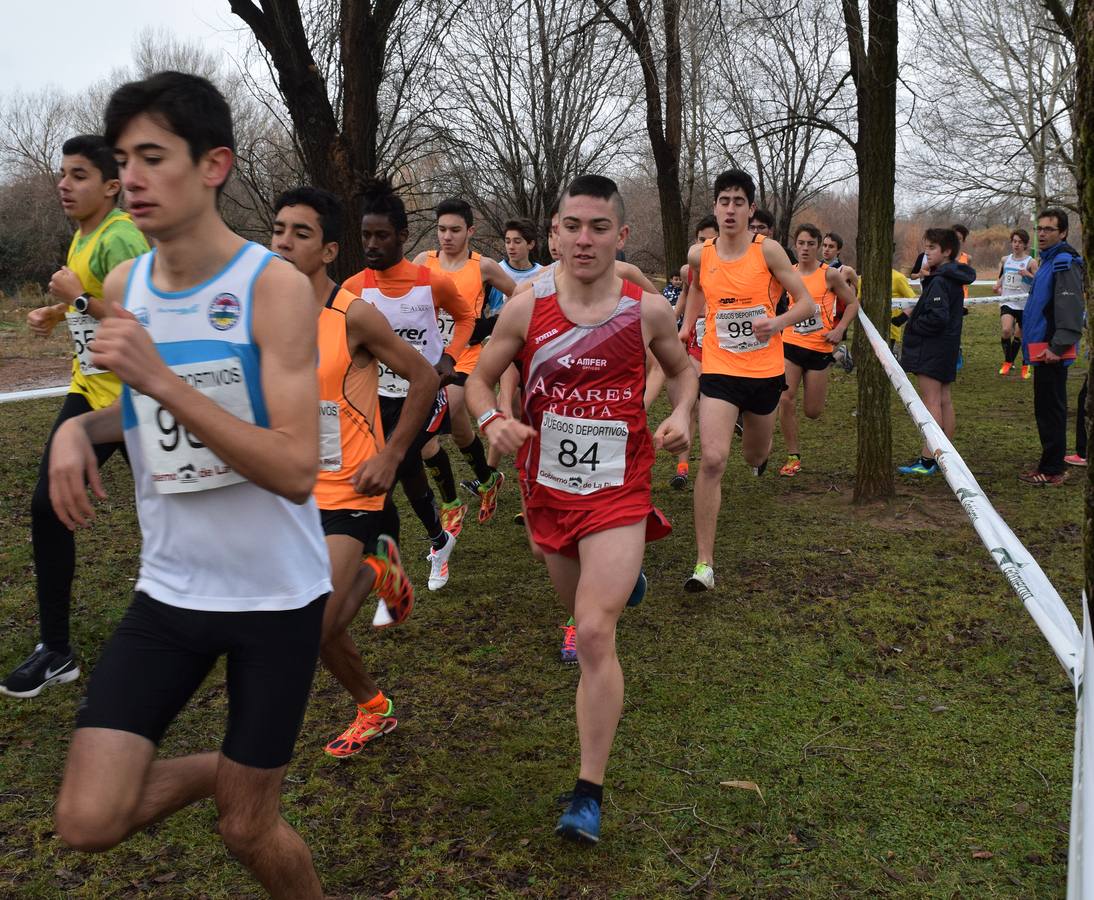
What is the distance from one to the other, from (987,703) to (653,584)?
218cm

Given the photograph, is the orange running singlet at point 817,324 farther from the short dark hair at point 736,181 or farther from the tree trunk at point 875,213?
the short dark hair at point 736,181

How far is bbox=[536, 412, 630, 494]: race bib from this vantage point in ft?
12.0

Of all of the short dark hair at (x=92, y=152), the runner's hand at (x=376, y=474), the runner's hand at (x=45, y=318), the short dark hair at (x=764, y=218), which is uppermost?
the short dark hair at (x=92, y=152)

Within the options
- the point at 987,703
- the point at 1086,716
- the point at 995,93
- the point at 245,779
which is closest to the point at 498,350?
the point at 245,779

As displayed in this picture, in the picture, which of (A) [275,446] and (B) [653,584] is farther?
(B) [653,584]

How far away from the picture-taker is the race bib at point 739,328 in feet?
20.7

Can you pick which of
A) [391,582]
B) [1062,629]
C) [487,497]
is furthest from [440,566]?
[1062,629]

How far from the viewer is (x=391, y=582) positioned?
3.94m

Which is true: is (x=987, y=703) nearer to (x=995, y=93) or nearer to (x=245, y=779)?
(x=245, y=779)

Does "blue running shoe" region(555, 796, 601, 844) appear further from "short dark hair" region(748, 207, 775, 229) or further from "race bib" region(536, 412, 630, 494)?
"short dark hair" region(748, 207, 775, 229)

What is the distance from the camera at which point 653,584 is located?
6.13 m

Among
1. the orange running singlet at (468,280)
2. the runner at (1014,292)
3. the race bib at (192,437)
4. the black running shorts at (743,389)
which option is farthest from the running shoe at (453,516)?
the runner at (1014,292)

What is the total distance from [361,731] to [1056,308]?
24.0 ft

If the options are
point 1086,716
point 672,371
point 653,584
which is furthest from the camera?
point 653,584
